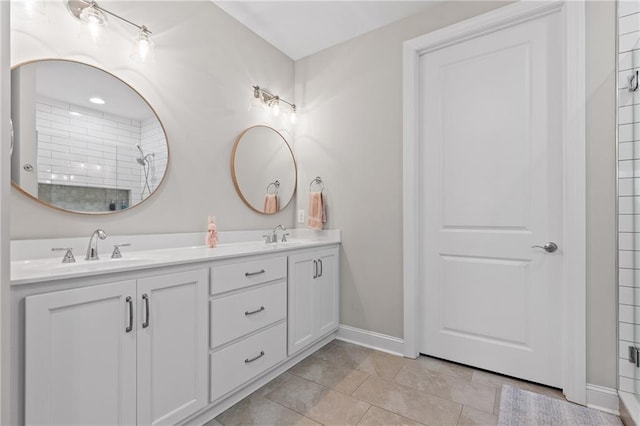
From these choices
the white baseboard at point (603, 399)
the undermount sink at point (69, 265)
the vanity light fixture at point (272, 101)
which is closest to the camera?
the undermount sink at point (69, 265)

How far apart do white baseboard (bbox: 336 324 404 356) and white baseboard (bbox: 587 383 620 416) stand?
41.9 inches

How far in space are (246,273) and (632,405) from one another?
6.66 feet

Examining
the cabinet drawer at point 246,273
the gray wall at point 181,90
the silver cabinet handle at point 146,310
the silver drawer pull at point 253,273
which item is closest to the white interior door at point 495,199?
the cabinet drawer at point 246,273

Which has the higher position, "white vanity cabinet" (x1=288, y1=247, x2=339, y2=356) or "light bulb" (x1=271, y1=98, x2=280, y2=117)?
"light bulb" (x1=271, y1=98, x2=280, y2=117)

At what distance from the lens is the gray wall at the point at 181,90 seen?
1425mm

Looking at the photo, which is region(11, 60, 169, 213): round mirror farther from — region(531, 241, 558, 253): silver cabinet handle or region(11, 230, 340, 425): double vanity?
region(531, 241, 558, 253): silver cabinet handle

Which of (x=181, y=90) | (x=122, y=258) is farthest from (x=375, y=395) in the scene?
(x=181, y=90)

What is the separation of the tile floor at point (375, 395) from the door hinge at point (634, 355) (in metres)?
0.43

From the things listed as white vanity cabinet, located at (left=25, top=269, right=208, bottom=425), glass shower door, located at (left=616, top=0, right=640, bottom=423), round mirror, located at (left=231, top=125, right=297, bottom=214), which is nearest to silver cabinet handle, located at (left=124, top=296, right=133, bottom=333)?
white vanity cabinet, located at (left=25, top=269, right=208, bottom=425)

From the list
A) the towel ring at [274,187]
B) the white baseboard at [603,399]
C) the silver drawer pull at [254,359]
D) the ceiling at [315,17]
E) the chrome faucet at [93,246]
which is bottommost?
the white baseboard at [603,399]

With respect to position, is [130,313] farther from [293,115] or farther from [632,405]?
[632,405]

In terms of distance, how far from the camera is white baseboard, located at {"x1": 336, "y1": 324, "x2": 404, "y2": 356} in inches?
90.3

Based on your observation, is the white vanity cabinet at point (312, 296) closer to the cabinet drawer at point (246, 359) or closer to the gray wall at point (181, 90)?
the cabinet drawer at point (246, 359)

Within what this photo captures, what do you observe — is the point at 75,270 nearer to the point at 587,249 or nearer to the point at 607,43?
the point at 587,249
